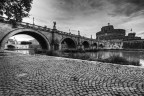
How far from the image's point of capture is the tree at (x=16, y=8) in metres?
10.7

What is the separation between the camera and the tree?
10.7 meters

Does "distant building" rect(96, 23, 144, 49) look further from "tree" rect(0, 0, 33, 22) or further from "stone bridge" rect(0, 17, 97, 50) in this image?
"tree" rect(0, 0, 33, 22)

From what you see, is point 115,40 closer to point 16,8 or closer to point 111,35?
point 111,35

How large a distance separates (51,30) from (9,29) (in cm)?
1205

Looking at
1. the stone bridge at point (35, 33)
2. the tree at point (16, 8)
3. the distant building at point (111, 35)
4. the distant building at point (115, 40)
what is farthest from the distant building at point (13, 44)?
the distant building at point (111, 35)

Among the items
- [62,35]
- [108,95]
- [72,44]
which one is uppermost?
[62,35]

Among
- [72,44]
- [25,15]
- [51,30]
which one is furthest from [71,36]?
[25,15]

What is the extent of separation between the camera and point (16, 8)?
11.3m

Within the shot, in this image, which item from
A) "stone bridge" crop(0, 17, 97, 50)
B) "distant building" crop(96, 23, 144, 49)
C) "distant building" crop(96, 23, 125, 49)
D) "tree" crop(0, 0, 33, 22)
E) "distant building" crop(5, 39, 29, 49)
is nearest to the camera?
"tree" crop(0, 0, 33, 22)

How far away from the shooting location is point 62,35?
33.9 m

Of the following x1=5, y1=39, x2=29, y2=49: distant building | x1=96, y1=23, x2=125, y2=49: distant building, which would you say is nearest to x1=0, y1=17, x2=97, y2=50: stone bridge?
x1=5, y1=39, x2=29, y2=49: distant building

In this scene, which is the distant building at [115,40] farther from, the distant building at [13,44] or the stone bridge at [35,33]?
the distant building at [13,44]

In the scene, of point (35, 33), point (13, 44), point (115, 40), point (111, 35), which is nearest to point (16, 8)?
point (35, 33)

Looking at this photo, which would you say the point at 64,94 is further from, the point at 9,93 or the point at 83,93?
the point at 9,93
